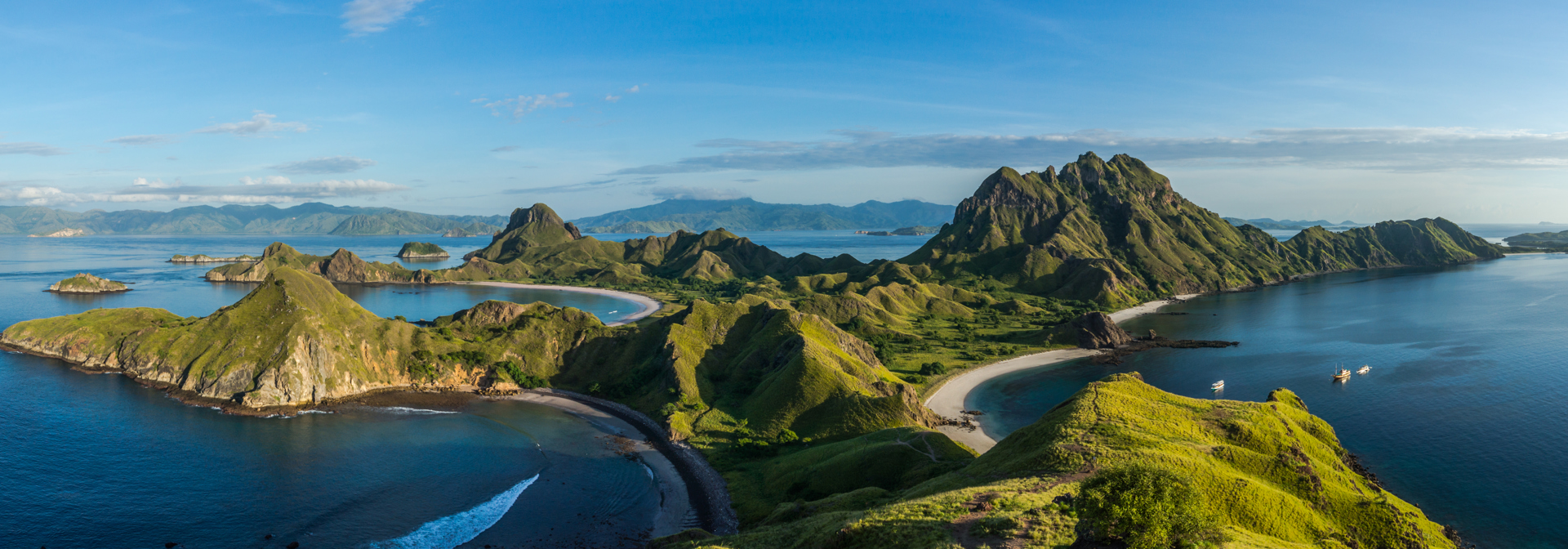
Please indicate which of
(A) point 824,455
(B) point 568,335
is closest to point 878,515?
(A) point 824,455

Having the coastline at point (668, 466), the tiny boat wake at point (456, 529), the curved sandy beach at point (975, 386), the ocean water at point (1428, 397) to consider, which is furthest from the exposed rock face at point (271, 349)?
the ocean water at point (1428, 397)

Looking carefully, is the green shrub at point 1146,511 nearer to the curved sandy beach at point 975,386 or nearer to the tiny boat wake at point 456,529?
the curved sandy beach at point 975,386

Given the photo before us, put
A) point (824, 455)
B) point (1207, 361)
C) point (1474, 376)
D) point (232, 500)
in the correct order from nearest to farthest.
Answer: point (232, 500), point (824, 455), point (1474, 376), point (1207, 361)

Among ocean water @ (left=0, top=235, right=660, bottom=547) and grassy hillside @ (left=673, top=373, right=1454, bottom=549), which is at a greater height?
grassy hillside @ (left=673, top=373, right=1454, bottom=549)

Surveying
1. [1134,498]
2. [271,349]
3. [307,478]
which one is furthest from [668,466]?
[271,349]

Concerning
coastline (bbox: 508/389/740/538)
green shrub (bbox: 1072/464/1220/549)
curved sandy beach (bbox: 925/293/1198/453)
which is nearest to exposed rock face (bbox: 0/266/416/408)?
coastline (bbox: 508/389/740/538)

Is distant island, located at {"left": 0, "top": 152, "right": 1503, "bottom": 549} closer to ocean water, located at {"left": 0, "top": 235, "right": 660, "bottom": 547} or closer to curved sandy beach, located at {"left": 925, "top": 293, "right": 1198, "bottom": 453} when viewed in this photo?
curved sandy beach, located at {"left": 925, "top": 293, "right": 1198, "bottom": 453}

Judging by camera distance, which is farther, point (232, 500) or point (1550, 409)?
point (1550, 409)

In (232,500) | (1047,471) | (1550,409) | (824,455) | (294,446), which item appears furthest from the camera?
(1550,409)

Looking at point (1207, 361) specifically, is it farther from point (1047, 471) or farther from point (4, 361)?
point (4, 361)
